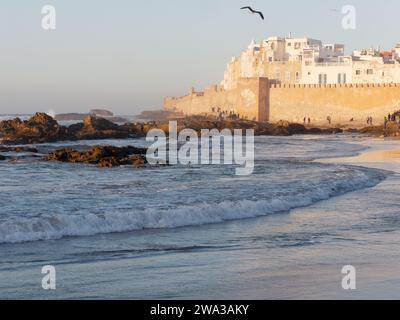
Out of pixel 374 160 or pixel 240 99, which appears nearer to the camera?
pixel 374 160

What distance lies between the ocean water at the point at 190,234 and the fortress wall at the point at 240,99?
40.4 meters

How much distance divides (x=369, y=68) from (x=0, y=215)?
48.1 m

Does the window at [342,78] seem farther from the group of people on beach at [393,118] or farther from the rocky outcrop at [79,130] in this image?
the rocky outcrop at [79,130]

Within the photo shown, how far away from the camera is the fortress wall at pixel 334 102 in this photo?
48.2 meters

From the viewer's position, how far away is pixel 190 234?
7633mm

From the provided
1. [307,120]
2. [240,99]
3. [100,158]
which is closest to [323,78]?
[307,120]

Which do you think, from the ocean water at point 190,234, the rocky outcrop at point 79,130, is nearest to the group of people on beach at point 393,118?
the rocky outcrop at point 79,130

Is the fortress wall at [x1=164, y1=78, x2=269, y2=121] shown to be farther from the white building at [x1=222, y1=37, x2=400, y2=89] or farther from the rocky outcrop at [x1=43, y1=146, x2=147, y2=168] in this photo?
the rocky outcrop at [x1=43, y1=146, x2=147, y2=168]

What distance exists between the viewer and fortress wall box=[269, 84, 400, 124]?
158 ft

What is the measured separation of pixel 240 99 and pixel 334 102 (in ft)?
24.7

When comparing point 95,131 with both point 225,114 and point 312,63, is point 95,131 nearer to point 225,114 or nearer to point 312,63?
point 312,63

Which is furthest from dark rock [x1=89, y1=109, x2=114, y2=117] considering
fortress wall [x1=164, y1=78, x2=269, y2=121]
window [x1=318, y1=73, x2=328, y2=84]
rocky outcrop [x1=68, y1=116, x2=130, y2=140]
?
rocky outcrop [x1=68, y1=116, x2=130, y2=140]

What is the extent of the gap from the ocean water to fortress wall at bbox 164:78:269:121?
40365mm
